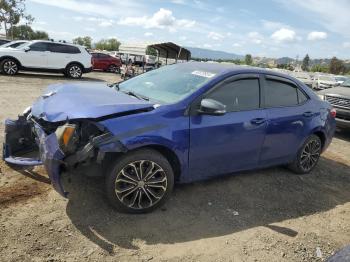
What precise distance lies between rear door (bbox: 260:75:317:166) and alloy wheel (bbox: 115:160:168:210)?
1736mm

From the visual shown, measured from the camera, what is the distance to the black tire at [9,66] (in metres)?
16.5

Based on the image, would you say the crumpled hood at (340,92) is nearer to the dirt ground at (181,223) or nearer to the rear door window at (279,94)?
the rear door window at (279,94)

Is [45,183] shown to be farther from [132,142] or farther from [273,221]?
[273,221]

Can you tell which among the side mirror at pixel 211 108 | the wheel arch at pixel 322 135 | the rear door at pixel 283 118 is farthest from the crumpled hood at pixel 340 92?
the side mirror at pixel 211 108

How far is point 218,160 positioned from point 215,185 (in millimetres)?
675

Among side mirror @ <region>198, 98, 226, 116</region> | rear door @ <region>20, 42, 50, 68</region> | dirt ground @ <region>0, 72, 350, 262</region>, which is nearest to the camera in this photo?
dirt ground @ <region>0, 72, 350, 262</region>

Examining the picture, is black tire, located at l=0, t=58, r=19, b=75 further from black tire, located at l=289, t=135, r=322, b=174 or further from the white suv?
black tire, located at l=289, t=135, r=322, b=174

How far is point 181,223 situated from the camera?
4215 millimetres

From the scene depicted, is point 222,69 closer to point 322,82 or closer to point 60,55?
point 60,55

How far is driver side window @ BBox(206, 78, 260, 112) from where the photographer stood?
15.6 ft

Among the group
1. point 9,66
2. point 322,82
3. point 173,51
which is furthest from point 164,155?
point 322,82

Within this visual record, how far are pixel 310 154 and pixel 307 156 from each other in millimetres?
80

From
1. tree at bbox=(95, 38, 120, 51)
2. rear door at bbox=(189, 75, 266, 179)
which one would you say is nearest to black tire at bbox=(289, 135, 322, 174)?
rear door at bbox=(189, 75, 266, 179)

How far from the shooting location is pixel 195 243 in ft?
12.7
